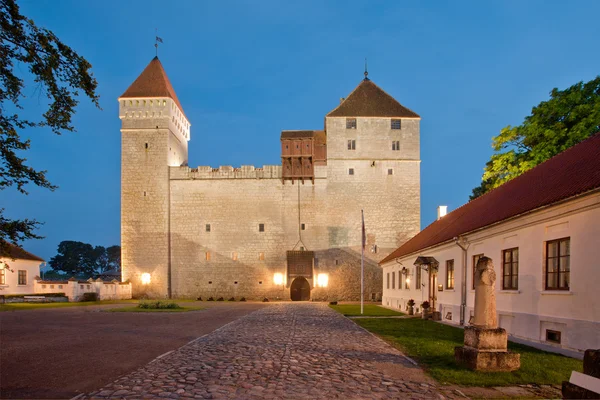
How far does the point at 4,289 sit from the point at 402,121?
35734mm

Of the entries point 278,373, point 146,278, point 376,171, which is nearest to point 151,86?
point 146,278

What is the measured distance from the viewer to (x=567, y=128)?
70.6 feet

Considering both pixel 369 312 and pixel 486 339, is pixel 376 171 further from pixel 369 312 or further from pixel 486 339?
pixel 486 339

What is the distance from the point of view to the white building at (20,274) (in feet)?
116

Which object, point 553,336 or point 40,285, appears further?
point 40,285

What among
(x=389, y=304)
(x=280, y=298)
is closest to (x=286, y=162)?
(x=280, y=298)

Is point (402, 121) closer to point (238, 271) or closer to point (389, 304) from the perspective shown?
point (389, 304)

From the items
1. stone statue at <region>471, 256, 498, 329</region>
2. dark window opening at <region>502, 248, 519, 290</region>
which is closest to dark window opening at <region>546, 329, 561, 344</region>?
dark window opening at <region>502, 248, 519, 290</region>

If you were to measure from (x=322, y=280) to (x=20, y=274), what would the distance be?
25338 mm

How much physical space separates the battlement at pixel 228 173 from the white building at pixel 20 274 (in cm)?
1382

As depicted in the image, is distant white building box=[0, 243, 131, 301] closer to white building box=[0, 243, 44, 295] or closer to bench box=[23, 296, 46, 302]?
white building box=[0, 243, 44, 295]

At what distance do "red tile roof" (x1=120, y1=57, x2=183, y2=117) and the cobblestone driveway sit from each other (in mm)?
33859

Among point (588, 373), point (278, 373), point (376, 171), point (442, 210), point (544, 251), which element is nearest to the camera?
point (588, 373)

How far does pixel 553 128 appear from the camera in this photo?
2194 cm
